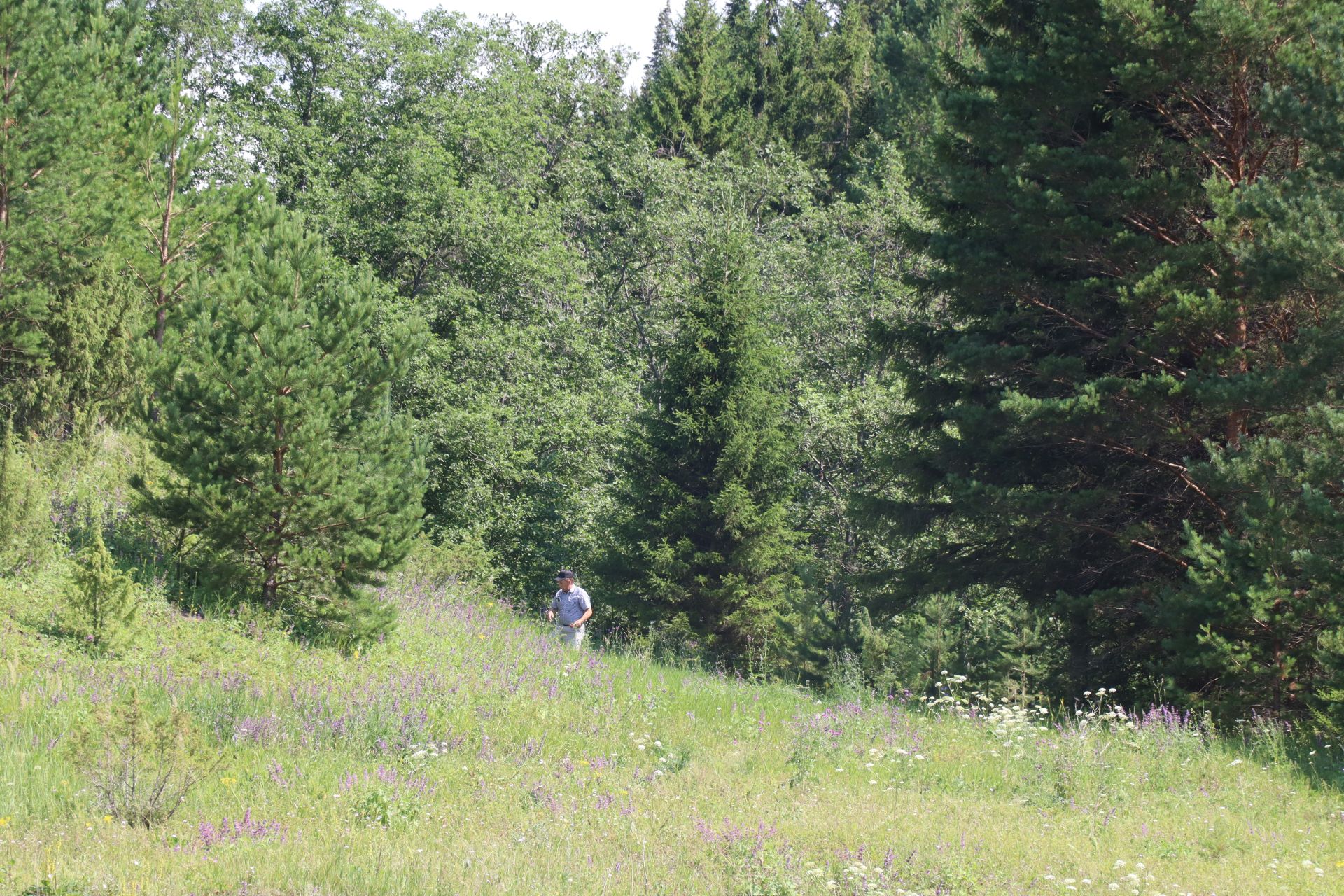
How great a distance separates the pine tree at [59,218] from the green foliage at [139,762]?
10.9 m

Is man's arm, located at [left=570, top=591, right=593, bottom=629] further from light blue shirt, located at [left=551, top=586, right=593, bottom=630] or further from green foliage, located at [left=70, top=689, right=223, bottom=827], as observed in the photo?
green foliage, located at [left=70, top=689, right=223, bottom=827]

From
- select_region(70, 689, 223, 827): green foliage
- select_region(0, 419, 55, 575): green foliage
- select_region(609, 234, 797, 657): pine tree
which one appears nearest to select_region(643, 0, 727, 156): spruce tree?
select_region(609, 234, 797, 657): pine tree

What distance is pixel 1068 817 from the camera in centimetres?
621

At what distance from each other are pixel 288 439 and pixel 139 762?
16.3ft

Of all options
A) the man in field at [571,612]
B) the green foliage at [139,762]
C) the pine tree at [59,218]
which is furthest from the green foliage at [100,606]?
the pine tree at [59,218]

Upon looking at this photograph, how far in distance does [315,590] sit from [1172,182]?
9.75 metres

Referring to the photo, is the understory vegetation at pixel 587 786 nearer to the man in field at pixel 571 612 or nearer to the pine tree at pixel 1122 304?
the pine tree at pixel 1122 304

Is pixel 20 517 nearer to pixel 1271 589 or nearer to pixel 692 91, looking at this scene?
pixel 1271 589

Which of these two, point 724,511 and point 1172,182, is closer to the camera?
point 1172,182

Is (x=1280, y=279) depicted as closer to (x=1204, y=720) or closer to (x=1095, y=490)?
(x=1095, y=490)

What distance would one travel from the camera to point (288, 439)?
10.2m

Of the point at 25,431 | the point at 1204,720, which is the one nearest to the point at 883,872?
the point at 1204,720

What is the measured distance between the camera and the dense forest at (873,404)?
370 inches

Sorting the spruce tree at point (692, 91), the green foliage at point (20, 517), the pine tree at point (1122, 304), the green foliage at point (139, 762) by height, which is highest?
the spruce tree at point (692, 91)
